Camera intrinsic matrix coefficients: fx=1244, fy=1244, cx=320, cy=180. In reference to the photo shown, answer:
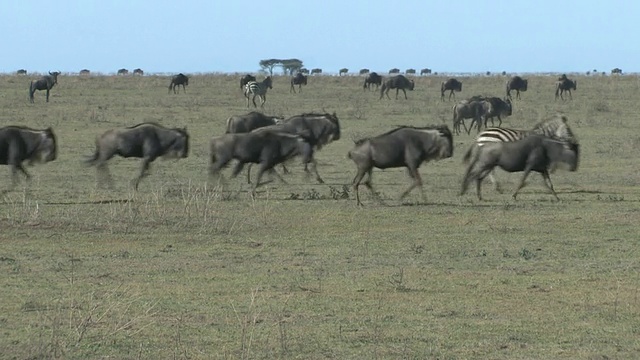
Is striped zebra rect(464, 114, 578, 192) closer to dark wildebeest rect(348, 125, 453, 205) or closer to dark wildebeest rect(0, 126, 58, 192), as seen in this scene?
dark wildebeest rect(348, 125, 453, 205)

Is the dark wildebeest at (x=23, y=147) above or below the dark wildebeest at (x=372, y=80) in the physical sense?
above

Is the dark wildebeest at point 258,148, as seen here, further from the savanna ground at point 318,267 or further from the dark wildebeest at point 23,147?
the dark wildebeest at point 23,147

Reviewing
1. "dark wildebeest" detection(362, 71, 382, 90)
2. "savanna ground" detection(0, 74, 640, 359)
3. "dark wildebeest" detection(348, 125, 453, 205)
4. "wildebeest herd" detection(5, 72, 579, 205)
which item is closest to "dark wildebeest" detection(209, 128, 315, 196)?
"wildebeest herd" detection(5, 72, 579, 205)

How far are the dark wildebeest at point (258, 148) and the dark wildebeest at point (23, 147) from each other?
2.35m

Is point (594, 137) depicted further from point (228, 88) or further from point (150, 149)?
point (228, 88)

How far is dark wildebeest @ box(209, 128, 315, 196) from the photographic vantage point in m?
17.9

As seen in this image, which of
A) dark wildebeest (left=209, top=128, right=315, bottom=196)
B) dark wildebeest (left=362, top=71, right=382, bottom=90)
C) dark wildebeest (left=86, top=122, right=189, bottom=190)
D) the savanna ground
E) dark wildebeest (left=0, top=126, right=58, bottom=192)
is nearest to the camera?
the savanna ground

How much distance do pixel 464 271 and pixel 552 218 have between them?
4.20 metres

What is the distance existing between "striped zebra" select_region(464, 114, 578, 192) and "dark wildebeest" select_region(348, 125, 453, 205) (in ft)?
2.28

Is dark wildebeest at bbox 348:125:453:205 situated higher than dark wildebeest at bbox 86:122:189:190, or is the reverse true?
dark wildebeest at bbox 348:125:453:205

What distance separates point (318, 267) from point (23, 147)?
7.29 meters

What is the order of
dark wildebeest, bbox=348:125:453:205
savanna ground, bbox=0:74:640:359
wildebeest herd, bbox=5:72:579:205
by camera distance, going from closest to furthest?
savanna ground, bbox=0:74:640:359
dark wildebeest, bbox=348:125:453:205
wildebeest herd, bbox=5:72:579:205

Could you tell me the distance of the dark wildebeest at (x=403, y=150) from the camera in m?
16.9

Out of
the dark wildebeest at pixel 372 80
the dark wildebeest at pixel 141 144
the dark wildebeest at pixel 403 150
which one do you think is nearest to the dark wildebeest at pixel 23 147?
the dark wildebeest at pixel 141 144
